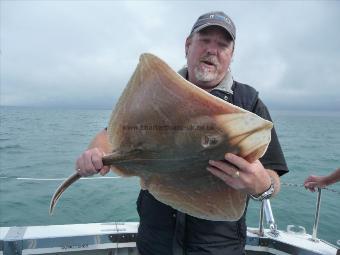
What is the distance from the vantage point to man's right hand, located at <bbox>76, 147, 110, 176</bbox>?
2.01 metres

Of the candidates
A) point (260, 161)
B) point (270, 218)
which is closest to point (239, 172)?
point (260, 161)

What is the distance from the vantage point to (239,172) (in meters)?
1.76

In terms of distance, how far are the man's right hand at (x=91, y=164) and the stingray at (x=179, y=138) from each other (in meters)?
0.05

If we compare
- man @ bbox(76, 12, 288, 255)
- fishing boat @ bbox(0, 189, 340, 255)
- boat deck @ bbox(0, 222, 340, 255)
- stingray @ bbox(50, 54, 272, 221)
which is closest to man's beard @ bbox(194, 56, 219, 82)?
man @ bbox(76, 12, 288, 255)

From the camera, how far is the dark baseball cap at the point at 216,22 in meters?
2.46

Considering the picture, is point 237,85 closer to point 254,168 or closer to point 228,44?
point 228,44

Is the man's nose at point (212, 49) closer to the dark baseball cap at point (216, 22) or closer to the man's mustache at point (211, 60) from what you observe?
the man's mustache at point (211, 60)

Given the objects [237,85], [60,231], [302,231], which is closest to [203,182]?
[237,85]

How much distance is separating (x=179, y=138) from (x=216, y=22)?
1.16 metres

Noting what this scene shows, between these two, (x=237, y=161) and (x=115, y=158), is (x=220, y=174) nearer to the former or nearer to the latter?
(x=237, y=161)

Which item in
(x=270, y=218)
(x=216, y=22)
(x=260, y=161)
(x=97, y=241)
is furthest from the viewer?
(x=270, y=218)

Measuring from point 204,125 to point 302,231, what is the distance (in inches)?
153

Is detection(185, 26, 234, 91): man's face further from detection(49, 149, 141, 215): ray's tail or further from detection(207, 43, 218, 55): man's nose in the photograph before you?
detection(49, 149, 141, 215): ray's tail

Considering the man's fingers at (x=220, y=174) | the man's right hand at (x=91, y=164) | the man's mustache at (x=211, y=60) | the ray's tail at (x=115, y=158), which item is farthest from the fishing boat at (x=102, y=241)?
the man's fingers at (x=220, y=174)
